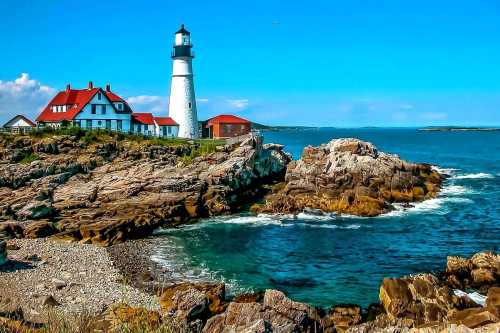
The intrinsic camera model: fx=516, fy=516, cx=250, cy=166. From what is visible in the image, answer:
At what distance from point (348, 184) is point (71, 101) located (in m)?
34.3

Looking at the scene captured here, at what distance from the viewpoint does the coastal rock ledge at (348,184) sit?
4016 centimetres

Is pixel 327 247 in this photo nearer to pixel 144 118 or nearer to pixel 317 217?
pixel 317 217

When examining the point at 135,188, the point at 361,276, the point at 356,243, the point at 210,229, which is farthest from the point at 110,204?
the point at 361,276

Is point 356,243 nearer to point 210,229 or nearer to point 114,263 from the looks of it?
point 210,229

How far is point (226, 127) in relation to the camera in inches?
2699

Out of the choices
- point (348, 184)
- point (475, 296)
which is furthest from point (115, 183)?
point (475, 296)

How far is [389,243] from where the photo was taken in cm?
3084

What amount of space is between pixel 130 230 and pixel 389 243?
16.1 m

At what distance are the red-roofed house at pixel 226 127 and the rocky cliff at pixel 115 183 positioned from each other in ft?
54.2

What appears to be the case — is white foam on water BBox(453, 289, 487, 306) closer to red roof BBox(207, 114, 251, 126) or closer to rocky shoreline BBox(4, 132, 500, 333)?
rocky shoreline BBox(4, 132, 500, 333)

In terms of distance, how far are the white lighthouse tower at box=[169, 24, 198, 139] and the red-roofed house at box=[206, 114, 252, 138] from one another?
5.53m

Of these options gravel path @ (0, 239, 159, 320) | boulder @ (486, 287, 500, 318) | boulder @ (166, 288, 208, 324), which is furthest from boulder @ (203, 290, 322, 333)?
boulder @ (486, 287, 500, 318)

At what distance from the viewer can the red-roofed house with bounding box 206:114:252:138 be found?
68438 millimetres

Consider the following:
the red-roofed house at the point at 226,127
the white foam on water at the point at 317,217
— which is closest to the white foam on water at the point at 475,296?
the white foam on water at the point at 317,217
